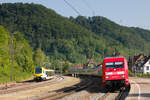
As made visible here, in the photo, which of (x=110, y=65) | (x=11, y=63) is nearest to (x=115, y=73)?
(x=110, y=65)

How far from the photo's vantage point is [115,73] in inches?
997

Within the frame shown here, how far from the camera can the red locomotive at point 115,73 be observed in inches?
991

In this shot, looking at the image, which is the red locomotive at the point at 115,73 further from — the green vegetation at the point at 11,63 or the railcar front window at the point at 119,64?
the green vegetation at the point at 11,63

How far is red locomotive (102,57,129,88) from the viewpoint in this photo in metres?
25.2

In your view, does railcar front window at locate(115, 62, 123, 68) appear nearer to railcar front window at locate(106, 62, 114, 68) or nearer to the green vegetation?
railcar front window at locate(106, 62, 114, 68)

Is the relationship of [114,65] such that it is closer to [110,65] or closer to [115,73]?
[110,65]

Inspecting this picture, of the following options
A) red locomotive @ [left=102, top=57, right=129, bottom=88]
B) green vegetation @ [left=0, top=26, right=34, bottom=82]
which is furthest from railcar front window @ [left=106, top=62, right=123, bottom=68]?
green vegetation @ [left=0, top=26, right=34, bottom=82]

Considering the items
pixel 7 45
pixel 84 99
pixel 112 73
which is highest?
pixel 7 45

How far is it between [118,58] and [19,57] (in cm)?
5168

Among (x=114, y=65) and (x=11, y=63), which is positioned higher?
(x=11, y=63)

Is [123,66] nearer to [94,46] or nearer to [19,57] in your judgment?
[19,57]

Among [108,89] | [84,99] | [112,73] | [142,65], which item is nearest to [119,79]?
[112,73]

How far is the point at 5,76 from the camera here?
58.0m

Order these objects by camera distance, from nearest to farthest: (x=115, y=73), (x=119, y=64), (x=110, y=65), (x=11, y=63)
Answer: (x=115, y=73)
(x=119, y=64)
(x=110, y=65)
(x=11, y=63)
